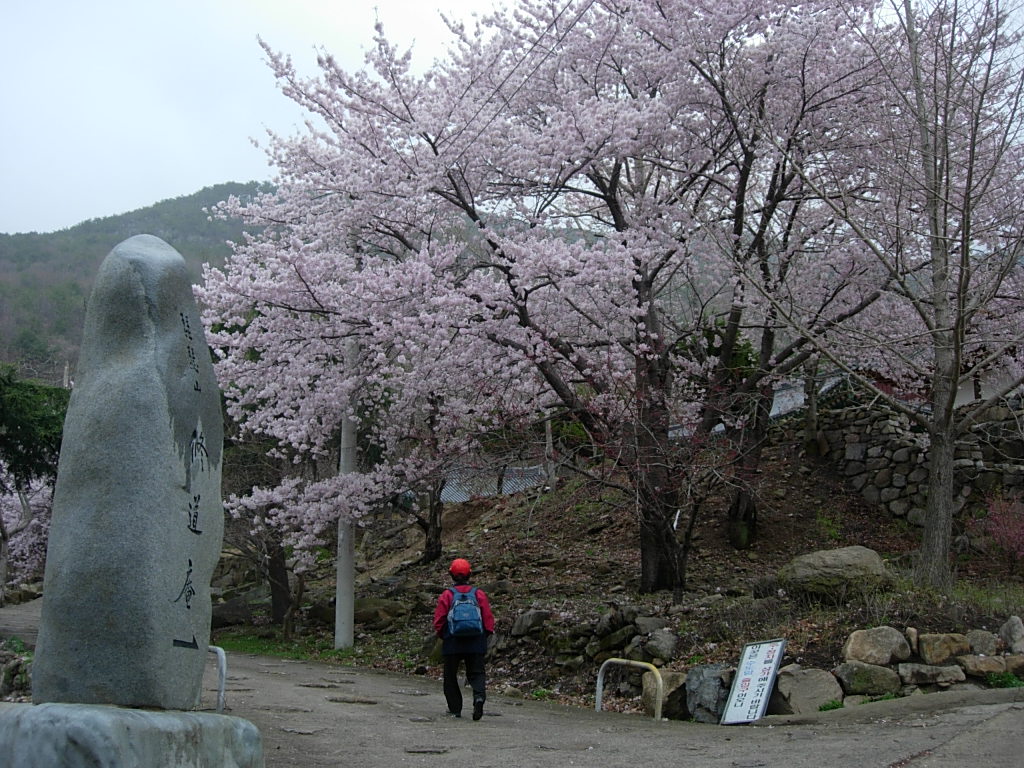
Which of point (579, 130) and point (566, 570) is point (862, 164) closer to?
point (579, 130)

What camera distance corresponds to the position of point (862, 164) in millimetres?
12312

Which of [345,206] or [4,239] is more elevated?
[4,239]

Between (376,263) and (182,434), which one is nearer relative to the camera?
(182,434)

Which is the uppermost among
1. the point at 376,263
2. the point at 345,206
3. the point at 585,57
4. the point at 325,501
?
the point at 585,57

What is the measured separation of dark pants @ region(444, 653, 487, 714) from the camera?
7.63 meters

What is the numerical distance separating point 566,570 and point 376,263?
21.1ft

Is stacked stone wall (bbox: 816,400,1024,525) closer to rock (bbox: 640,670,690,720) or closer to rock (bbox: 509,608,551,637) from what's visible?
rock (bbox: 509,608,551,637)

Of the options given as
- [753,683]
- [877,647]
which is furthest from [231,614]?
[877,647]

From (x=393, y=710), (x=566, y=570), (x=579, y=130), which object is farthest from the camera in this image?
(x=566, y=570)

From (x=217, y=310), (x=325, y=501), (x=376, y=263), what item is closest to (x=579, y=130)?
(x=376, y=263)

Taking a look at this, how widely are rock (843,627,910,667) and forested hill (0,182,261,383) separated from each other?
23962mm

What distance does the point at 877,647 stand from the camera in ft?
26.1

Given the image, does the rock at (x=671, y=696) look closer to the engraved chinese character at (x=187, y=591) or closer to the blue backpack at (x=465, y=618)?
the blue backpack at (x=465, y=618)

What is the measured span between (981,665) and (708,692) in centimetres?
230
